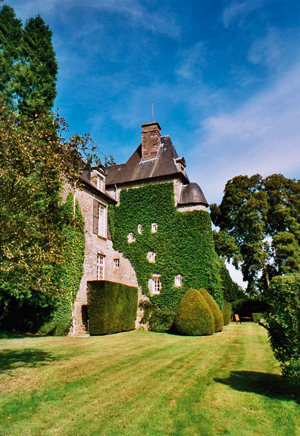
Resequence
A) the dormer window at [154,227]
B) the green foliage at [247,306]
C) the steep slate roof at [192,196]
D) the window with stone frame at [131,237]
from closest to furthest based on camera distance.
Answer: the steep slate roof at [192,196], the dormer window at [154,227], the window with stone frame at [131,237], the green foliage at [247,306]

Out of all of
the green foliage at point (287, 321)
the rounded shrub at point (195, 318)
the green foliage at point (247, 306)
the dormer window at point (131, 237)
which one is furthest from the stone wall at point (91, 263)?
the green foliage at point (247, 306)

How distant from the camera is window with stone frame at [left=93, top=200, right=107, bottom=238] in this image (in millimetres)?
19803

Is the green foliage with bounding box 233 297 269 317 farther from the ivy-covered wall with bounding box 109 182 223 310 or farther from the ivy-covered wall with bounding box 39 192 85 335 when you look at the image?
the ivy-covered wall with bounding box 39 192 85 335

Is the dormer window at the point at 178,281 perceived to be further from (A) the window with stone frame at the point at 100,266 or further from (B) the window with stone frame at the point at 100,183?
(B) the window with stone frame at the point at 100,183

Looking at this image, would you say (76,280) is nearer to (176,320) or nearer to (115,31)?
(176,320)

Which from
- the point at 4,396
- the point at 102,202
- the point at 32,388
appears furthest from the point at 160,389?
the point at 102,202

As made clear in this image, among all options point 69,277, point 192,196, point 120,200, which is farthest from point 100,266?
point 192,196

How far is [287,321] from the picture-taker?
6.04 meters

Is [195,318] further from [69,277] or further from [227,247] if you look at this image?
[227,247]

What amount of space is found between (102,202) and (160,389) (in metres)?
16.0

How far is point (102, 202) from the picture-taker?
21344 millimetres

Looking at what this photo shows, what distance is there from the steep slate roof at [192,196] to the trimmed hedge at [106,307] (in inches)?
287

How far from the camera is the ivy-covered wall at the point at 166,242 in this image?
65.9 ft

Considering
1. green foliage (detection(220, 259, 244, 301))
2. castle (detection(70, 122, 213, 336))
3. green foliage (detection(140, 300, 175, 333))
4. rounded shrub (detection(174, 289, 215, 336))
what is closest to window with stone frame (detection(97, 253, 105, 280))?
castle (detection(70, 122, 213, 336))
